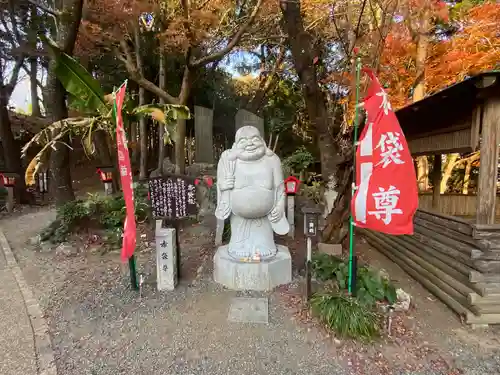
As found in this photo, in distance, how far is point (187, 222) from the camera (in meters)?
7.96

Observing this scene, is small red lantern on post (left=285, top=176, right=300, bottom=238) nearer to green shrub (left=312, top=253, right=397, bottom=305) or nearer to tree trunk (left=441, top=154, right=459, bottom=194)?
green shrub (left=312, top=253, right=397, bottom=305)

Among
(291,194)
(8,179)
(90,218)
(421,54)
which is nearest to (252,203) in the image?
(291,194)

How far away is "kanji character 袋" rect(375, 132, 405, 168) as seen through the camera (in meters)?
3.57

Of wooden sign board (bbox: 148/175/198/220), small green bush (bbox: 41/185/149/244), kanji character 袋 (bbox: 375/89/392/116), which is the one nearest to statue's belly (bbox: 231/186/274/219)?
wooden sign board (bbox: 148/175/198/220)

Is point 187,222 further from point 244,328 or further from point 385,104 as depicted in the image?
point 385,104

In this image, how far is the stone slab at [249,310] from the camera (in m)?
3.97

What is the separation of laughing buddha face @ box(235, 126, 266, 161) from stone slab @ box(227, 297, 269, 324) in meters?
2.15

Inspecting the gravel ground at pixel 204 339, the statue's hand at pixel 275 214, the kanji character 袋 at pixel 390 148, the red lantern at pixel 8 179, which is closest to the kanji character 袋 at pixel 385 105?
the kanji character 袋 at pixel 390 148

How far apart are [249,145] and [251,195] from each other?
79cm

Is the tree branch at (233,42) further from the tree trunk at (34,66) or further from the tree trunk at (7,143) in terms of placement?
the tree trunk at (7,143)

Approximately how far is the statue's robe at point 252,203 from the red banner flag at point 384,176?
1435 millimetres

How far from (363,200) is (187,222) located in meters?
5.31

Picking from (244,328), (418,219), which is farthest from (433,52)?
(244,328)

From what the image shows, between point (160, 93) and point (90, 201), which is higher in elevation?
point (160, 93)
